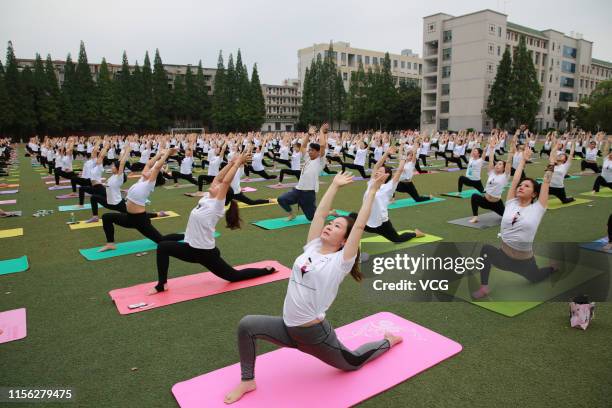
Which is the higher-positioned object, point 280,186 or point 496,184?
point 496,184

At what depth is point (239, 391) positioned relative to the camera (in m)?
2.83

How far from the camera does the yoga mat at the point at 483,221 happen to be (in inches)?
302

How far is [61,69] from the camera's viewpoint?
6825cm

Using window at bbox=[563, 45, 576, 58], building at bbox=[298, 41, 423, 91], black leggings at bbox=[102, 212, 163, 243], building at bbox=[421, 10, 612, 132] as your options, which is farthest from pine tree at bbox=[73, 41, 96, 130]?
window at bbox=[563, 45, 576, 58]

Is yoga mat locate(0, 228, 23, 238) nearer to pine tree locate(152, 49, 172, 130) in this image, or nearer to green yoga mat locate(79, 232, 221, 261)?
green yoga mat locate(79, 232, 221, 261)

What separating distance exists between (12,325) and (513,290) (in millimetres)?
5275

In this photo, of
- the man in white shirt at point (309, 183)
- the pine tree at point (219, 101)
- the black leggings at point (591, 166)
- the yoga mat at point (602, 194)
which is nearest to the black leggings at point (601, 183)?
the yoga mat at point (602, 194)

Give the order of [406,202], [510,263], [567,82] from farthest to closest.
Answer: [567,82] < [406,202] < [510,263]

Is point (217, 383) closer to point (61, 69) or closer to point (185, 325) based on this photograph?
point (185, 325)

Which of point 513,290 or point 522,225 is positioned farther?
point 513,290

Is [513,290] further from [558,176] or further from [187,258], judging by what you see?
[558,176]

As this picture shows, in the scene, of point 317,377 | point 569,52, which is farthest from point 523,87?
point 317,377

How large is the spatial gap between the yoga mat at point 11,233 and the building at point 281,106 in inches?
3016

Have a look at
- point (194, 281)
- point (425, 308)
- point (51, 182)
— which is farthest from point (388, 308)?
point (51, 182)
